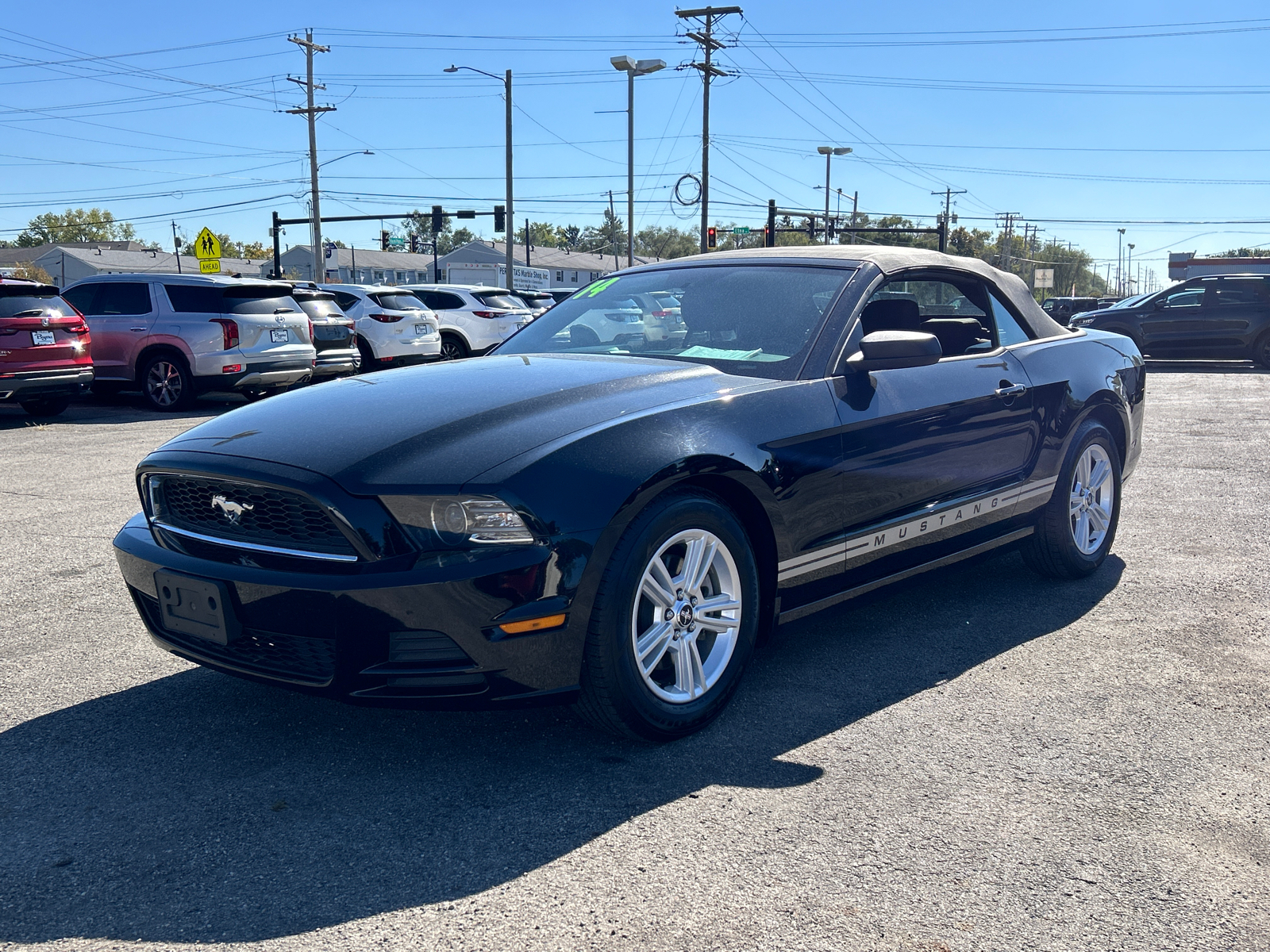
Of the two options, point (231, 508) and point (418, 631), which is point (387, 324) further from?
point (418, 631)

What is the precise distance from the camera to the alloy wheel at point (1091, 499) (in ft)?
17.3

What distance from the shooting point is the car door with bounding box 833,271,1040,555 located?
3949mm

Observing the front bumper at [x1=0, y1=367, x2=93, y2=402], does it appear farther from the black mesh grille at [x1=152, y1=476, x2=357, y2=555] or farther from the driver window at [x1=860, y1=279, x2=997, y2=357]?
the driver window at [x1=860, y1=279, x2=997, y2=357]

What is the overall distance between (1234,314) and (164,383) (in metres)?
19.0

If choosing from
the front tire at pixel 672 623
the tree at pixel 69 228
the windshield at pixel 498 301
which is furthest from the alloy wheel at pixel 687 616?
the tree at pixel 69 228

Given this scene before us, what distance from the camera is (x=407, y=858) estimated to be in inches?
107

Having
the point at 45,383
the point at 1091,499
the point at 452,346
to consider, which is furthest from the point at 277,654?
the point at 452,346

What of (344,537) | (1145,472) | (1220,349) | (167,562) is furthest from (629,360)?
(1220,349)

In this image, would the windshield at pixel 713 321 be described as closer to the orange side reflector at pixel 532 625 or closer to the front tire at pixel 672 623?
the front tire at pixel 672 623

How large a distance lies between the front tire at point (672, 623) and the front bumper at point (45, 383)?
1075 cm

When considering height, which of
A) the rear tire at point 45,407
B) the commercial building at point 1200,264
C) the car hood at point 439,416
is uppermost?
the commercial building at point 1200,264

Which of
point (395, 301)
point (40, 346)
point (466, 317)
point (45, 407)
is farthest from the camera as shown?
point (466, 317)

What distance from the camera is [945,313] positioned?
16.6ft

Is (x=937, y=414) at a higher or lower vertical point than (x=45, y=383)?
higher
